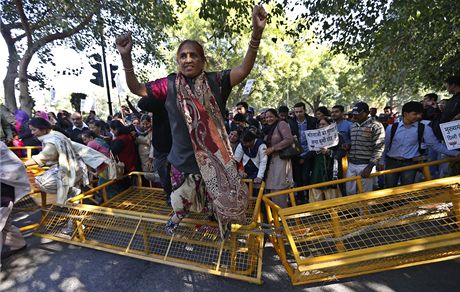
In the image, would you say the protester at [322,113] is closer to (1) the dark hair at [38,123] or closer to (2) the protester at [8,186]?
(1) the dark hair at [38,123]

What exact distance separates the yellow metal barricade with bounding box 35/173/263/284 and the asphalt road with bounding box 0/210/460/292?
0.49ft

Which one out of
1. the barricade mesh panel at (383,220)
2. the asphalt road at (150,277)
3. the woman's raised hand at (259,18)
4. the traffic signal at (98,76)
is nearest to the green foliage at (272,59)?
the traffic signal at (98,76)

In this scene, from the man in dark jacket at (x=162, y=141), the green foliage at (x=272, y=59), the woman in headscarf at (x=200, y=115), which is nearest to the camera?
the woman in headscarf at (x=200, y=115)

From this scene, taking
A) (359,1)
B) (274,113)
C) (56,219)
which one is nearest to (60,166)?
(56,219)

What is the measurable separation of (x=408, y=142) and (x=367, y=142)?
53 centimetres

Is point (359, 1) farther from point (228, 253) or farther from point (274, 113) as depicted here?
point (228, 253)

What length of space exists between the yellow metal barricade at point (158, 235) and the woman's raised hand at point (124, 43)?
1.67 m

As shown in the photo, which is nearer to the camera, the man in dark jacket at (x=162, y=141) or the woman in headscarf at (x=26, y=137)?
the man in dark jacket at (x=162, y=141)

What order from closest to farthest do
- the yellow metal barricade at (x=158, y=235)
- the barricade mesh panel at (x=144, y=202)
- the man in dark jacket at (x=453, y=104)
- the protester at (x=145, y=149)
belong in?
the yellow metal barricade at (x=158, y=235), the man in dark jacket at (x=453, y=104), the barricade mesh panel at (x=144, y=202), the protester at (x=145, y=149)

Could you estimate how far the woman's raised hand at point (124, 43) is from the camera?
1.75m

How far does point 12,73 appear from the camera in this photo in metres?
8.45

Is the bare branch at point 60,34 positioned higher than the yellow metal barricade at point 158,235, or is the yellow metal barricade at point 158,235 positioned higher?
the bare branch at point 60,34

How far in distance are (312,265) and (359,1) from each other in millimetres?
4915

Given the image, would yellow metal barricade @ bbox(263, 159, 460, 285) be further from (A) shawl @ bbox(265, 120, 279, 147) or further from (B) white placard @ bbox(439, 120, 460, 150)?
(A) shawl @ bbox(265, 120, 279, 147)
